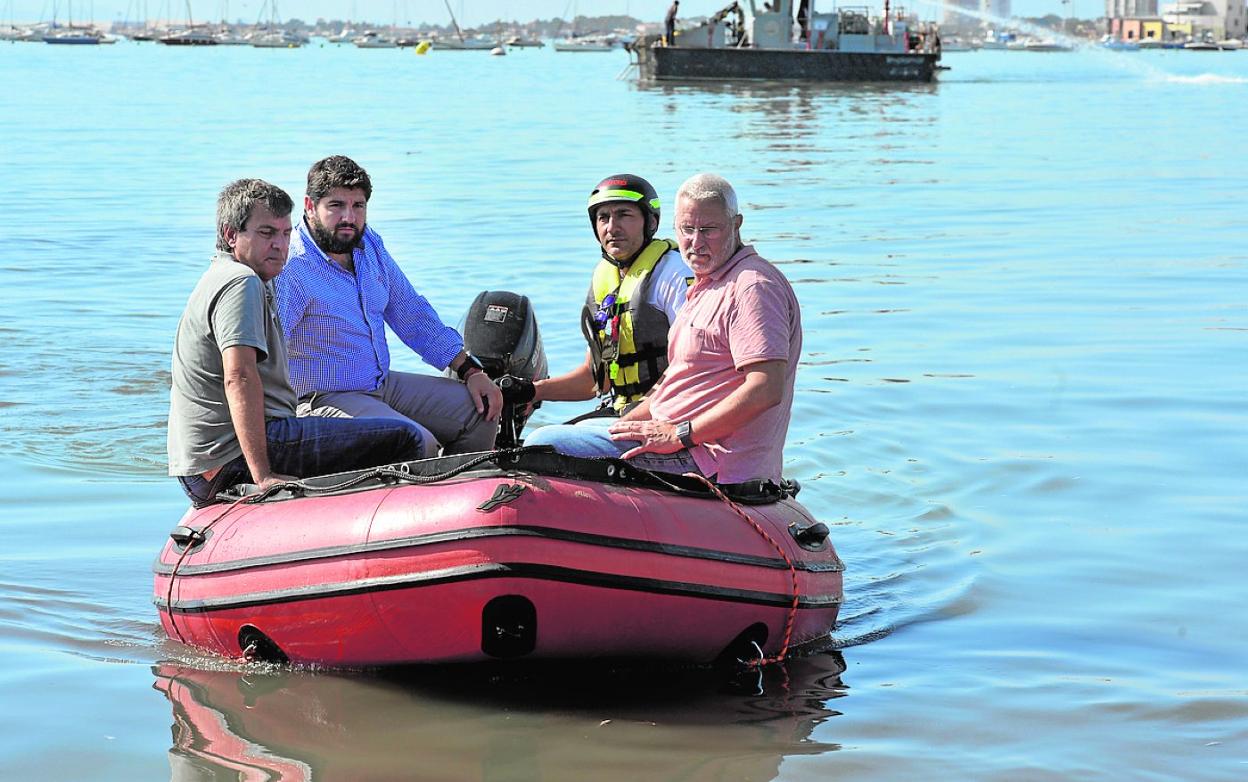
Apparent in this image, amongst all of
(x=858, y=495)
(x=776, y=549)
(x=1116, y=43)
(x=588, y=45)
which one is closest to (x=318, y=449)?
(x=776, y=549)

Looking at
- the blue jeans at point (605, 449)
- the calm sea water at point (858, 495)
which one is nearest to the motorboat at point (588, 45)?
the calm sea water at point (858, 495)

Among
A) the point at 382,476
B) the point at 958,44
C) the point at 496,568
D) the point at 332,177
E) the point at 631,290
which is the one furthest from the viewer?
the point at 958,44

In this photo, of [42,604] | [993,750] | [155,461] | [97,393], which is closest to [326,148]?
[97,393]

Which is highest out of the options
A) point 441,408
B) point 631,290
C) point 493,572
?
point 631,290

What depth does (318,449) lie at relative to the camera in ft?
18.0

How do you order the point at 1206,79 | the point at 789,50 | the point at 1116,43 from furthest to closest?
the point at 1116,43 < the point at 1206,79 < the point at 789,50

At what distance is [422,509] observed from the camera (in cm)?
479

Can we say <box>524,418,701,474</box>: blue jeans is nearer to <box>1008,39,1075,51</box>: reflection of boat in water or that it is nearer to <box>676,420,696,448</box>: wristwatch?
<box>676,420,696,448</box>: wristwatch

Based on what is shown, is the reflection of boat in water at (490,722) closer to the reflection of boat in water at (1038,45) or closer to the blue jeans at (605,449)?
the blue jeans at (605,449)

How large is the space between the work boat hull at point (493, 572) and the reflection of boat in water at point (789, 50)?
43.5 meters

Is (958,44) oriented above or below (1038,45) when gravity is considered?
above

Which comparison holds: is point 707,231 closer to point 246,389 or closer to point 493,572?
point 493,572

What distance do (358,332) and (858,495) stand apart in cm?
289

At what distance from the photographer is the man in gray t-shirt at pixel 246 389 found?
5.10m
